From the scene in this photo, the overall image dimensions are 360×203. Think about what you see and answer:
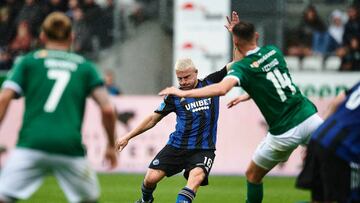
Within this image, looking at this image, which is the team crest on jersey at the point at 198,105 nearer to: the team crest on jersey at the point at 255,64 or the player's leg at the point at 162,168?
the player's leg at the point at 162,168

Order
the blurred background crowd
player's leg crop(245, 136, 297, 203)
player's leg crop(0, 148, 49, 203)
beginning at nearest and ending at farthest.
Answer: player's leg crop(0, 148, 49, 203), player's leg crop(245, 136, 297, 203), the blurred background crowd

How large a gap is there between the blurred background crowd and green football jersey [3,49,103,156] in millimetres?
13358

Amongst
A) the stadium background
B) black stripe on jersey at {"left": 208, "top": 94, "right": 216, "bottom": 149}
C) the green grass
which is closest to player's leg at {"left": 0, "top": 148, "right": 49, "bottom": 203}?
black stripe on jersey at {"left": 208, "top": 94, "right": 216, "bottom": 149}

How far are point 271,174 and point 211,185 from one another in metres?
2.83

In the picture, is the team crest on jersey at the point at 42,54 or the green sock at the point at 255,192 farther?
the green sock at the point at 255,192

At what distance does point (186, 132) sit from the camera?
37.9 feet

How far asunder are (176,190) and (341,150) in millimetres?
7610

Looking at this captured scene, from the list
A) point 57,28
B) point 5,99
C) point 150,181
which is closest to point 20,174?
point 5,99

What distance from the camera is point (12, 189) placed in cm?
798

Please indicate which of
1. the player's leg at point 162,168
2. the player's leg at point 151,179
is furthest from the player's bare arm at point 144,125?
the player's leg at point 151,179

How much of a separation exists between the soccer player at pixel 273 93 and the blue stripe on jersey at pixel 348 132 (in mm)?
1519

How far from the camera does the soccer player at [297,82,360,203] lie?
8336 mm

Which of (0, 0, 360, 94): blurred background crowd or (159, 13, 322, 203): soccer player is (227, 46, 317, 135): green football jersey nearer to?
(159, 13, 322, 203): soccer player

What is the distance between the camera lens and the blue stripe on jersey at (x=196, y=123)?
11.5 metres
